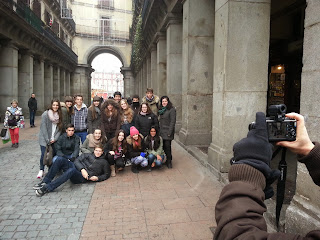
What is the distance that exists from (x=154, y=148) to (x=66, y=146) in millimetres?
2026

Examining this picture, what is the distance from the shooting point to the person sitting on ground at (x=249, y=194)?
930 mm

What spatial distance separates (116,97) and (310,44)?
230 inches

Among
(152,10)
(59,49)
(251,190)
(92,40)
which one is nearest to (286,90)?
(152,10)

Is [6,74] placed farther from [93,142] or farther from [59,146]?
[93,142]

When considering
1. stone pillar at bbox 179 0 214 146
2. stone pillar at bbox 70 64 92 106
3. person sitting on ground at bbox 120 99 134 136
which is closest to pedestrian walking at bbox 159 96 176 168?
person sitting on ground at bbox 120 99 134 136

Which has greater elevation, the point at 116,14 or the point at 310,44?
the point at 116,14

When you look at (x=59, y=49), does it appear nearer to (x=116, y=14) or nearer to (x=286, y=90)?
(x=116, y=14)

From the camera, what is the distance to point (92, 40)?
38938 millimetres

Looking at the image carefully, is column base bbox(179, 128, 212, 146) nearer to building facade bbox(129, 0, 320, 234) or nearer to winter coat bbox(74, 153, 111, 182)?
building facade bbox(129, 0, 320, 234)

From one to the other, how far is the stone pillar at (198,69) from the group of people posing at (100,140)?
56.4 inches

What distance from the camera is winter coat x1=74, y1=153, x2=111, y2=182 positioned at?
5.36 m

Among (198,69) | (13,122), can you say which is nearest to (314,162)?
(198,69)

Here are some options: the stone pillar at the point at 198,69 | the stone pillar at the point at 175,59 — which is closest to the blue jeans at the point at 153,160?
the stone pillar at the point at 198,69

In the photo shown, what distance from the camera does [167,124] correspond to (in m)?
6.56
